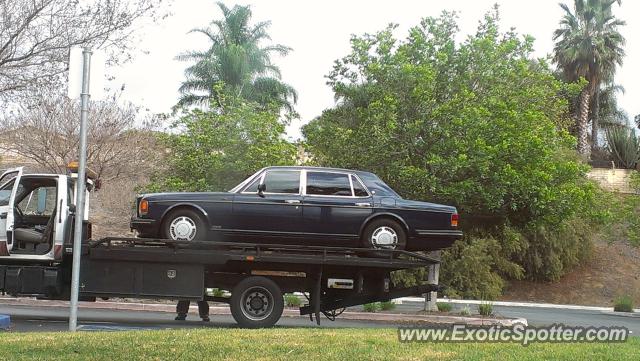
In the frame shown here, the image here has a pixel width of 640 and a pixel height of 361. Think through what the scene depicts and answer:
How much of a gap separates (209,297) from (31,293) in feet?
8.10

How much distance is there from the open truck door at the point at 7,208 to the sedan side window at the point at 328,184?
168 inches

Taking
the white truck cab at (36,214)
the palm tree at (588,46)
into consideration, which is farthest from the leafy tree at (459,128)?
the palm tree at (588,46)

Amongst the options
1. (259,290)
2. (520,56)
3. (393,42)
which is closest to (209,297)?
(259,290)

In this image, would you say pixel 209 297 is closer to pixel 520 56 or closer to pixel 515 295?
pixel 520 56

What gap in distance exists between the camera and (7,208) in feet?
35.9

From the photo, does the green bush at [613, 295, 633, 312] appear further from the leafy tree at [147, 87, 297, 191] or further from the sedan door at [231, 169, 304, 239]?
the sedan door at [231, 169, 304, 239]

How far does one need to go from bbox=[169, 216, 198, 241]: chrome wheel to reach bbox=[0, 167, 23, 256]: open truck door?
7.72 feet

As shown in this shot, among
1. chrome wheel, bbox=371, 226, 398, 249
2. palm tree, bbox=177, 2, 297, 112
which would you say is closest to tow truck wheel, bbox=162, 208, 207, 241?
chrome wheel, bbox=371, 226, 398, 249

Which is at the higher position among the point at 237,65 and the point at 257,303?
the point at 237,65

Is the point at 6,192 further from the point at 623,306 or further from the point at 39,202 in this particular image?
the point at 623,306

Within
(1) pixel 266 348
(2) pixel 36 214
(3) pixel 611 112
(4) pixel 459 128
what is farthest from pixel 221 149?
(3) pixel 611 112

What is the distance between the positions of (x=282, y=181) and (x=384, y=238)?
169 cm

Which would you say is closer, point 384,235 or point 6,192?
point 384,235

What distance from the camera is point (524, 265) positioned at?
34.0 meters
